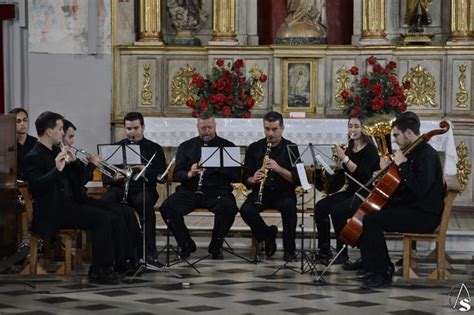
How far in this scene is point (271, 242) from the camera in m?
11.6

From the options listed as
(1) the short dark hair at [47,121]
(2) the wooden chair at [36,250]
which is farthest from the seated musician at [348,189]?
(1) the short dark hair at [47,121]

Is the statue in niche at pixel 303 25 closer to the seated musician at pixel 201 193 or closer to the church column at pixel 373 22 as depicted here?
the church column at pixel 373 22

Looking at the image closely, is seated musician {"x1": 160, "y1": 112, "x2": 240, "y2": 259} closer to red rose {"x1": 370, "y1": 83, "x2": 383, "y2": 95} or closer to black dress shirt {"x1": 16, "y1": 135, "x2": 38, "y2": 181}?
black dress shirt {"x1": 16, "y1": 135, "x2": 38, "y2": 181}

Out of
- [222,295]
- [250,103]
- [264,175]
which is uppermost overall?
[250,103]

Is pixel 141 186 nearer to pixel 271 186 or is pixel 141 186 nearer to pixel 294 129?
pixel 271 186

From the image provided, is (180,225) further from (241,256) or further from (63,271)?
(63,271)

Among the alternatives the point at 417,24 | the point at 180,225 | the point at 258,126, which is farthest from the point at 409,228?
the point at 417,24

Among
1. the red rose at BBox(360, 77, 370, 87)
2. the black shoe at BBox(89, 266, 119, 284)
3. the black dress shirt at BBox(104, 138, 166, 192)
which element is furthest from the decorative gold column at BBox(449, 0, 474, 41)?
the black shoe at BBox(89, 266, 119, 284)

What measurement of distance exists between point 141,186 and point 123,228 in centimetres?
101

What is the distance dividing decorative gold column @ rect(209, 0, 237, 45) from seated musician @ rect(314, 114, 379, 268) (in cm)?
429

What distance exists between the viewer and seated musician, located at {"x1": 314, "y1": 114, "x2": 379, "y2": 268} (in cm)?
1105

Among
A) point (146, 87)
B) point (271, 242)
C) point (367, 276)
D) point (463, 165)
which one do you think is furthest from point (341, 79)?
point (367, 276)

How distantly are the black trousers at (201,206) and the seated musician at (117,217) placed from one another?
662mm

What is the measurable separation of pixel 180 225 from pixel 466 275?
103 inches
